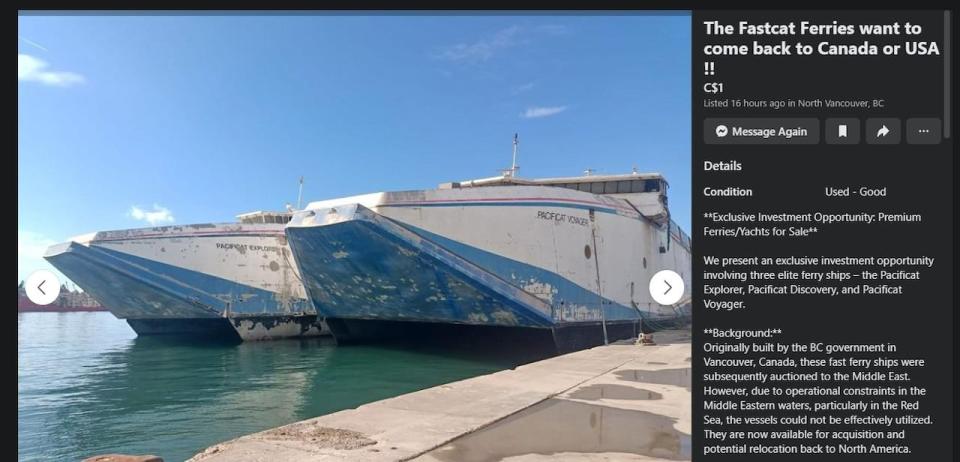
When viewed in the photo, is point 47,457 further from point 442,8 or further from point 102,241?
point 102,241

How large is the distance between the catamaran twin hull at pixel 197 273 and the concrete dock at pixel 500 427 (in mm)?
23096

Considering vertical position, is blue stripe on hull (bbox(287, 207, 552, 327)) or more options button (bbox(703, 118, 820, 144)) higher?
more options button (bbox(703, 118, 820, 144))

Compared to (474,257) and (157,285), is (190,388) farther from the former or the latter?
(157,285)

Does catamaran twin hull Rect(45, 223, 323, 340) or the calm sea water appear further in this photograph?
catamaran twin hull Rect(45, 223, 323, 340)

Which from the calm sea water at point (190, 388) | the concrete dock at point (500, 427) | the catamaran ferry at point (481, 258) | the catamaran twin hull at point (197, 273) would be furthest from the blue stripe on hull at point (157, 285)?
the concrete dock at point (500, 427)

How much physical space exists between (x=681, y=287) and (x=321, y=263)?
1515 centimetres

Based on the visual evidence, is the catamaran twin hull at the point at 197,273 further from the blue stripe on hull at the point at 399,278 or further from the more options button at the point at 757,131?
the more options button at the point at 757,131

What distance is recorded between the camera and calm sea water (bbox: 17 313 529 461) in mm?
10156

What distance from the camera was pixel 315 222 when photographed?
711 inches

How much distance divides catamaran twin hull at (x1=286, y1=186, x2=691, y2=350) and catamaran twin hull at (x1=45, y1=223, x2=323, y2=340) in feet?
25.3

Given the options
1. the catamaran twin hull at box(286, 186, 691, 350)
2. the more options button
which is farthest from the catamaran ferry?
the more options button

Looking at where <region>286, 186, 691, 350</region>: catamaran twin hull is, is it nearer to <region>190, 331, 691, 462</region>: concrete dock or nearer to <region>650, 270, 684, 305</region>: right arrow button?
<region>190, 331, 691, 462</region>: concrete dock

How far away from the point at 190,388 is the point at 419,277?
7.54m

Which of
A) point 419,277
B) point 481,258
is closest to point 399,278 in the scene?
point 419,277
